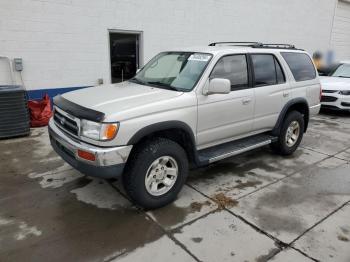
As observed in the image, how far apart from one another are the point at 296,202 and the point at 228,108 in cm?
148

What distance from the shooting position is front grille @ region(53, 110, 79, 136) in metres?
3.36

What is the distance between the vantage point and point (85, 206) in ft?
12.0

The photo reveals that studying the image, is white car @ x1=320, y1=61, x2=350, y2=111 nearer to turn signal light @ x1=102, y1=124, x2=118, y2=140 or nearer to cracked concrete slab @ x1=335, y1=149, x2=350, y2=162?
cracked concrete slab @ x1=335, y1=149, x2=350, y2=162

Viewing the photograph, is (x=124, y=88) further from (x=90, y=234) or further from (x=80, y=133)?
(x=90, y=234)

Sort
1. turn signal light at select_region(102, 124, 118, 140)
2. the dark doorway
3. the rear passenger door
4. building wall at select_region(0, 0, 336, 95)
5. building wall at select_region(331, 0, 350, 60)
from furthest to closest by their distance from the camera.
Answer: building wall at select_region(331, 0, 350, 60) < the dark doorway < building wall at select_region(0, 0, 336, 95) < the rear passenger door < turn signal light at select_region(102, 124, 118, 140)

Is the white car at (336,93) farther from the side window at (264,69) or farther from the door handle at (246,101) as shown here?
the door handle at (246,101)

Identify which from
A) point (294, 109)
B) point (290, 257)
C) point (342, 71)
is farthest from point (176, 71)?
point (342, 71)

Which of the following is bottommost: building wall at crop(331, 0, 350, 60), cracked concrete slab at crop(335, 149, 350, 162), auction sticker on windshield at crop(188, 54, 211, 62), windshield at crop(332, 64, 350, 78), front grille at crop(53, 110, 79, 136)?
cracked concrete slab at crop(335, 149, 350, 162)

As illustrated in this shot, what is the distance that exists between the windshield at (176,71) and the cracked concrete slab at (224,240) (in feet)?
5.31

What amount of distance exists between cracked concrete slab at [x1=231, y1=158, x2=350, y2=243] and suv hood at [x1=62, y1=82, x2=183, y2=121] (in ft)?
5.29

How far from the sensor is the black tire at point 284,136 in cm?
516

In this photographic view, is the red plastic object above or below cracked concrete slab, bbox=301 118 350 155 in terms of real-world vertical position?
above

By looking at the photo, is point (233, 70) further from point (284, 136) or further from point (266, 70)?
point (284, 136)

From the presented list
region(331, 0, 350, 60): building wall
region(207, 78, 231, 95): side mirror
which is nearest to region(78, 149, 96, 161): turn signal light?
region(207, 78, 231, 95): side mirror
